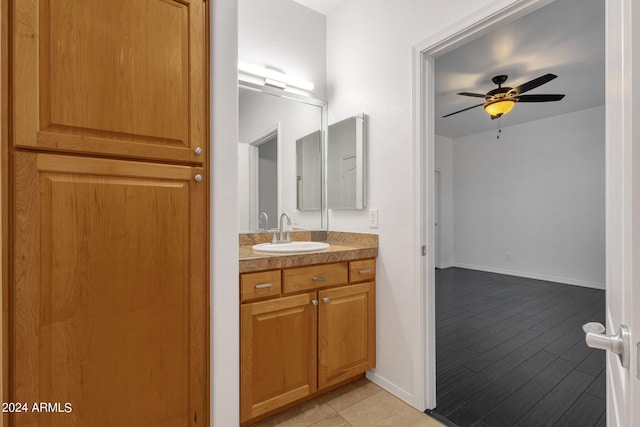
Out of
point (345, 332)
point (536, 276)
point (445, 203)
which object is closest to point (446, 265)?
point (445, 203)

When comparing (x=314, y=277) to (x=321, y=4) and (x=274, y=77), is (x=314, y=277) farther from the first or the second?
(x=321, y=4)

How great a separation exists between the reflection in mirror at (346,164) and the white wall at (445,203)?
4.41 metres

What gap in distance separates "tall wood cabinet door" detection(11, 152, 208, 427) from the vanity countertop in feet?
1.11

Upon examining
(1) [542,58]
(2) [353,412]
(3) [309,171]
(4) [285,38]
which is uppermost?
(1) [542,58]

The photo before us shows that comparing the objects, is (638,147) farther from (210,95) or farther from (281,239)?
(281,239)

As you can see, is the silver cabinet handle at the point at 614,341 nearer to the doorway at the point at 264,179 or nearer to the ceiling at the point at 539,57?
the doorway at the point at 264,179

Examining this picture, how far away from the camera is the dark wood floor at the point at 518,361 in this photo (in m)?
1.71

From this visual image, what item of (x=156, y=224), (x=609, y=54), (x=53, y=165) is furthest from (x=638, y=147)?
(x=53, y=165)

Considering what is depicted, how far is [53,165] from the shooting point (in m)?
1.00

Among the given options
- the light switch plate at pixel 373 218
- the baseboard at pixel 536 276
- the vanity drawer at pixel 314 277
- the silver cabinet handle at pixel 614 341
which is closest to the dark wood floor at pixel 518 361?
the baseboard at pixel 536 276

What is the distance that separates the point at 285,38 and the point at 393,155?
4.26 feet

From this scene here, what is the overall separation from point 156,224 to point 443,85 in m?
3.73

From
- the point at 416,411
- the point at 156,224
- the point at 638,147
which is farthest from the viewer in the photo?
the point at 416,411

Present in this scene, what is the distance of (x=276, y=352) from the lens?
5.26 ft
